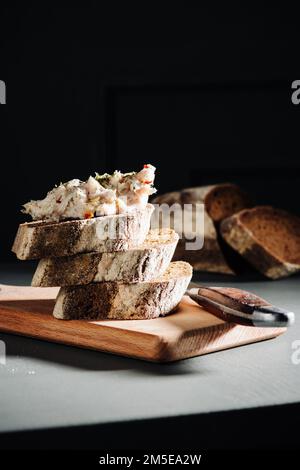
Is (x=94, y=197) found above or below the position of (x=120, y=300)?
above

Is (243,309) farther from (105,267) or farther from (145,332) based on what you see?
(105,267)

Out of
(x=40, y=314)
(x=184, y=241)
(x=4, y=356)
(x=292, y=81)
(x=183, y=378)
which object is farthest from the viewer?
(x=292, y=81)

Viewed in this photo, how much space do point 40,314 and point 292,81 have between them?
283 centimetres

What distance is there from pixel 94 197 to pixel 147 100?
258 centimetres

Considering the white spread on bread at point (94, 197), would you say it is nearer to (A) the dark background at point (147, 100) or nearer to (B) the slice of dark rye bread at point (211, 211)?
(B) the slice of dark rye bread at point (211, 211)

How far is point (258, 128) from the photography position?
5125 mm

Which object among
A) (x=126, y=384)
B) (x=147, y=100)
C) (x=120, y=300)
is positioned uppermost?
(x=147, y=100)

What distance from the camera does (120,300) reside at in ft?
8.52

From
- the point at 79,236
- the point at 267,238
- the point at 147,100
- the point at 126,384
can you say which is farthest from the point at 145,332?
the point at 147,100

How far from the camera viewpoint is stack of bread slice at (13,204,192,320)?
2596 millimetres

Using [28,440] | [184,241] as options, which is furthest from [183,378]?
[184,241]

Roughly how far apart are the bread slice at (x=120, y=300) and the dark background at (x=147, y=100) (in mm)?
2532

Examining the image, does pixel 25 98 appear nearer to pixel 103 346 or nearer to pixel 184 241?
pixel 184 241

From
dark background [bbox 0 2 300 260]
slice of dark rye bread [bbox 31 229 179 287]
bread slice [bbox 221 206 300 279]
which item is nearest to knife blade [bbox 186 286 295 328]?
slice of dark rye bread [bbox 31 229 179 287]
